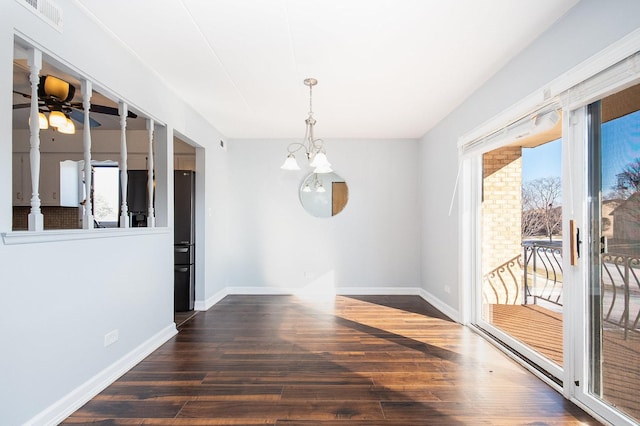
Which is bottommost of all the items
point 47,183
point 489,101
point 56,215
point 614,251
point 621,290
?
point 621,290

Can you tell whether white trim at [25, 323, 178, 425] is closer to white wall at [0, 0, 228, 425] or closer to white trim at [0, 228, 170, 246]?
white wall at [0, 0, 228, 425]

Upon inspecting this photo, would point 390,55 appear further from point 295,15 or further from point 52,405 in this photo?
point 52,405

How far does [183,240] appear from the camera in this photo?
4629 mm

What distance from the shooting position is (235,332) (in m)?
3.80

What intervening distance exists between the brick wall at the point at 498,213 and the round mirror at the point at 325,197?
2369mm

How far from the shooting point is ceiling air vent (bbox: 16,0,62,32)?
1.93 metres

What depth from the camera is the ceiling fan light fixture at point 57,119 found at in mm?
3049

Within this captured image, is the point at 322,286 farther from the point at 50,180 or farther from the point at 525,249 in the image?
the point at 50,180

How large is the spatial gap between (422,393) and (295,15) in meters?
2.79

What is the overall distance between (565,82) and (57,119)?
161 inches

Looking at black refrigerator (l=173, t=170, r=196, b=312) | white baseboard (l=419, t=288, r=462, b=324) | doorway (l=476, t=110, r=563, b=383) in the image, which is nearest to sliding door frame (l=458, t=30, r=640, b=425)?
doorway (l=476, t=110, r=563, b=383)

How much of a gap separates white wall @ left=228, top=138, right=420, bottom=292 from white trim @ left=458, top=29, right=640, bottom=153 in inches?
92.4

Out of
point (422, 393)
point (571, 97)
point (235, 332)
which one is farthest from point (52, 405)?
point (571, 97)

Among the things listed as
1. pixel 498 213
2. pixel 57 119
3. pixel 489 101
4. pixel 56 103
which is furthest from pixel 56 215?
pixel 498 213
